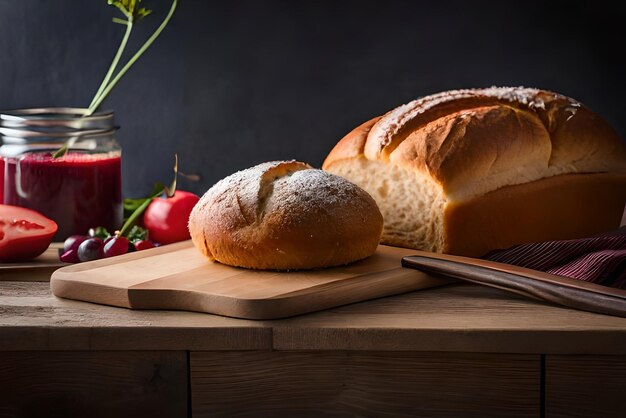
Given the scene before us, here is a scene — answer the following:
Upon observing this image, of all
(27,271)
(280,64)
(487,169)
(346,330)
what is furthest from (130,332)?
(280,64)

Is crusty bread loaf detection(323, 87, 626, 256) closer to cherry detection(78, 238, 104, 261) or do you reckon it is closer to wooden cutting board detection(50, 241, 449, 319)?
wooden cutting board detection(50, 241, 449, 319)

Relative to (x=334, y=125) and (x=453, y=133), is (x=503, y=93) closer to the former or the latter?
(x=453, y=133)

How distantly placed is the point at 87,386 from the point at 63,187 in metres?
0.68

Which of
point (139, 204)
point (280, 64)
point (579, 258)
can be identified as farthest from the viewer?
point (280, 64)

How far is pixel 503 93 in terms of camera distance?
1.75 meters

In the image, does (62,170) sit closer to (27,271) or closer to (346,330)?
(27,271)

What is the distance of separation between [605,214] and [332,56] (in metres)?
0.87

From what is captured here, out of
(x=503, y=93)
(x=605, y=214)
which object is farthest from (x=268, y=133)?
(x=605, y=214)

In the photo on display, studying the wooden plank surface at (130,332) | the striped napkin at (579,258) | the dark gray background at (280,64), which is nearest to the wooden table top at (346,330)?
the wooden plank surface at (130,332)

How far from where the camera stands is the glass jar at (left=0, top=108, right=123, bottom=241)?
1.80 m

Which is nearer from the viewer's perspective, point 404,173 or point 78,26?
point 404,173

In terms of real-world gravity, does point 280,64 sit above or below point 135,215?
above

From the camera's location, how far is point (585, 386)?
119 cm

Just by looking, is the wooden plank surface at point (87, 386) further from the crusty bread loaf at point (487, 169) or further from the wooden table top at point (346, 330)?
the crusty bread loaf at point (487, 169)
